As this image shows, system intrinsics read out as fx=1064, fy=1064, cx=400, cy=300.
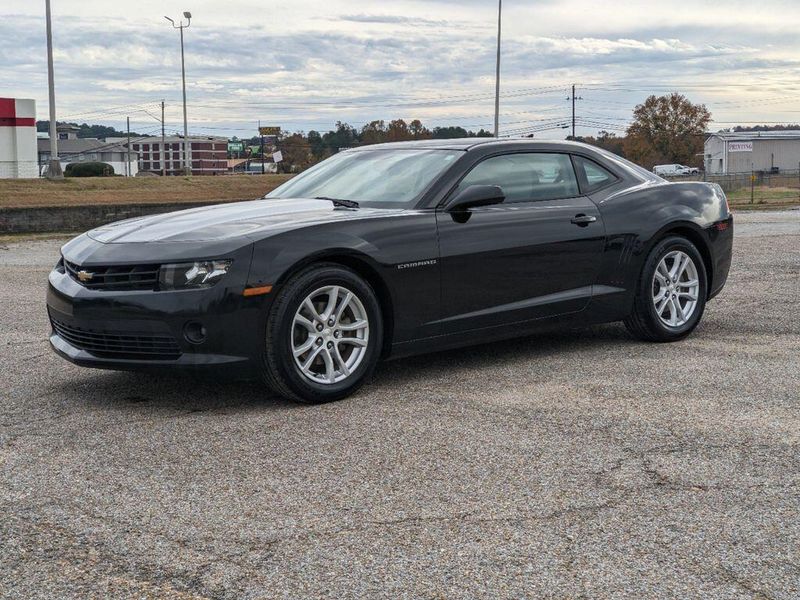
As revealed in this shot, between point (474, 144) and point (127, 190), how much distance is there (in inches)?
1218

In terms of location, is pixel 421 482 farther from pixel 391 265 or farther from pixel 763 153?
pixel 763 153

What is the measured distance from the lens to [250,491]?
4.10m

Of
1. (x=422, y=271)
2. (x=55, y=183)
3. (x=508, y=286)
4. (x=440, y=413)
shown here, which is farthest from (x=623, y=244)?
(x=55, y=183)

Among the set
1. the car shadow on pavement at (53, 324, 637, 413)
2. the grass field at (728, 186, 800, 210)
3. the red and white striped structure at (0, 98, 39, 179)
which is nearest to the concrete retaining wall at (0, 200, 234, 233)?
the car shadow on pavement at (53, 324, 637, 413)

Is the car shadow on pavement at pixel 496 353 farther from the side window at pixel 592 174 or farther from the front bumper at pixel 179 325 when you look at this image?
the front bumper at pixel 179 325

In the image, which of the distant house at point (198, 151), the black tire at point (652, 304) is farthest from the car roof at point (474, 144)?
the distant house at point (198, 151)

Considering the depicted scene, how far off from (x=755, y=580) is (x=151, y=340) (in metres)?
3.20

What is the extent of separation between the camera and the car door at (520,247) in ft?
20.2

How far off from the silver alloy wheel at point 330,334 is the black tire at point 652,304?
231cm

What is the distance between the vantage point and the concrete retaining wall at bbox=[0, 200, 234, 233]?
21.8 meters

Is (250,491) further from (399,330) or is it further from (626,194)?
(626,194)

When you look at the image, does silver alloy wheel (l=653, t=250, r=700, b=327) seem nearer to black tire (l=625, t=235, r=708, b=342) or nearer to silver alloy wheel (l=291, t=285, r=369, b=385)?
black tire (l=625, t=235, r=708, b=342)

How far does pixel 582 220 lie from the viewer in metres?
6.82

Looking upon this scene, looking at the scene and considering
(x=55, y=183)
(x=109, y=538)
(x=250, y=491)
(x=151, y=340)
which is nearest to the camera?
(x=109, y=538)
